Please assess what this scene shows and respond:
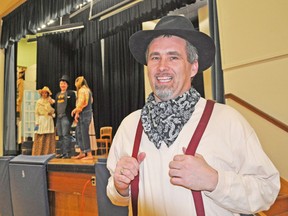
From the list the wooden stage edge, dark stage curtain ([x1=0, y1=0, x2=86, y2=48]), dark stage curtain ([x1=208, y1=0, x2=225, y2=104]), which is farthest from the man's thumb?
dark stage curtain ([x1=0, y1=0, x2=86, y2=48])

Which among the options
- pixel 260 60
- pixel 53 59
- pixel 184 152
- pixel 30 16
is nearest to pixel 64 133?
pixel 30 16

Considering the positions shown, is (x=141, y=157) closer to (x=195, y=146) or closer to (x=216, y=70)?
(x=195, y=146)

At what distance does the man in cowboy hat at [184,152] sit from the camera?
3.04 feet

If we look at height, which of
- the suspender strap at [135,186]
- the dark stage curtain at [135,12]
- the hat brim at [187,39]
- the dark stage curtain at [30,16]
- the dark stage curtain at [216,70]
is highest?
the dark stage curtain at [135,12]

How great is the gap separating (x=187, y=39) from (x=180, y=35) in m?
0.04

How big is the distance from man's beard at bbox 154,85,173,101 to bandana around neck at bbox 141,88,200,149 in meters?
0.02

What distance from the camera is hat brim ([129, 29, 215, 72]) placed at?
115 cm

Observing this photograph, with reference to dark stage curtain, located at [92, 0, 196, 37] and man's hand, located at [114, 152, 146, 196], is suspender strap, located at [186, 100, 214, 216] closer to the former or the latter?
man's hand, located at [114, 152, 146, 196]

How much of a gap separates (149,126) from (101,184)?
1.19 meters

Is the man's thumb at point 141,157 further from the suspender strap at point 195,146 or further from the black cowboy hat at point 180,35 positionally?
the black cowboy hat at point 180,35

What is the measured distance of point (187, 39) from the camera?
3.85 feet

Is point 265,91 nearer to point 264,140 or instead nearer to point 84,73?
point 264,140

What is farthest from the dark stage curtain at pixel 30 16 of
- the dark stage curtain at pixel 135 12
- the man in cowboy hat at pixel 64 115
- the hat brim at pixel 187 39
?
the hat brim at pixel 187 39

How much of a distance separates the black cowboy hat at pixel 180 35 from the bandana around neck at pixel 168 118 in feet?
0.70
